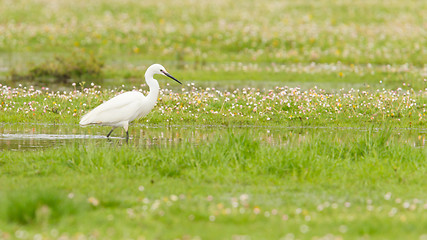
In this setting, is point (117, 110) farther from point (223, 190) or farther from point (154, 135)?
point (223, 190)

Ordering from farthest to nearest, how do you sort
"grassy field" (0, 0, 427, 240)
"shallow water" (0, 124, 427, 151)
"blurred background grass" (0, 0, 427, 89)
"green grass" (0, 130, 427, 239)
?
"blurred background grass" (0, 0, 427, 89) < "shallow water" (0, 124, 427, 151) < "grassy field" (0, 0, 427, 240) < "green grass" (0, 130, 427, 239)

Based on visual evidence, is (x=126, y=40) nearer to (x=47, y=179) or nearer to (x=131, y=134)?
(x=131, y=134)

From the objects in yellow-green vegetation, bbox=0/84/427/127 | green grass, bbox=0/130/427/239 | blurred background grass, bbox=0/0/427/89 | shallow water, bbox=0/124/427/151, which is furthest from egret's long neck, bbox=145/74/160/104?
blurred background grass, bbox=0/0/427/89

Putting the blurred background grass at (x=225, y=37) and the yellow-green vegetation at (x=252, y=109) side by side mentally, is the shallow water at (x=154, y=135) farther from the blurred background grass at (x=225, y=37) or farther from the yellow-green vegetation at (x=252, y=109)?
the blurred background grass at (x=225, y=37)

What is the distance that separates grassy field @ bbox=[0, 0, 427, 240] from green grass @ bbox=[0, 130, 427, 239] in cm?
3

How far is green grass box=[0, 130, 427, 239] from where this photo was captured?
23.2 ft

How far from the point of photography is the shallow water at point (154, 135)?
12852 millimetres

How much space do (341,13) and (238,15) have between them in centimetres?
604

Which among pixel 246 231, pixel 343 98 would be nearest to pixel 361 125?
pixel 343 98

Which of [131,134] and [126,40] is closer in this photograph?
[131,134]

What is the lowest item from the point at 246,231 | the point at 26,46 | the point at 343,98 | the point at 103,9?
the point at 246,231

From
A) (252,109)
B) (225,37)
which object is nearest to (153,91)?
(252,109)

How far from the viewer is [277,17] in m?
38.3

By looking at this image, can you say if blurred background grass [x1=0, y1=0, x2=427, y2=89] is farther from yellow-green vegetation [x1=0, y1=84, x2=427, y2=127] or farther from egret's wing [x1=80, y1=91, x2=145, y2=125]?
egret's wing [x1=80, y1=91, x2=145, y2=125]
